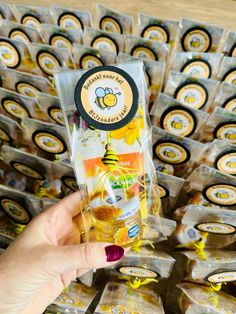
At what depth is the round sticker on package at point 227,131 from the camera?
1.14 meters

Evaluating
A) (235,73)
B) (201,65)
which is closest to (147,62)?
(201,65)

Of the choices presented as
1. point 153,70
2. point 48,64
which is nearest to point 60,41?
point 48,64

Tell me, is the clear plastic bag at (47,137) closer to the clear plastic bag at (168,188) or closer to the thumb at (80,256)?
the clear plastic bag at (168,188)

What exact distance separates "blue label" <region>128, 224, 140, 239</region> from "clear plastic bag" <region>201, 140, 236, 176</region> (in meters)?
0.42

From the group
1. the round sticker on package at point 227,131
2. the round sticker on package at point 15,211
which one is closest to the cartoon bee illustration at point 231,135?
the round sticker on package at point 227,131

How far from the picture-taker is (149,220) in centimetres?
90

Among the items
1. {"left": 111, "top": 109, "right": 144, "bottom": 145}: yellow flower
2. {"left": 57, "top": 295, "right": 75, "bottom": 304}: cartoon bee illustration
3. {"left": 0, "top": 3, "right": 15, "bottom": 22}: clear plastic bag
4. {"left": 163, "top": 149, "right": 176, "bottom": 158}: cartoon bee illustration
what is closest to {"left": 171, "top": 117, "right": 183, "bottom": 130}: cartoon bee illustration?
{"left": 163, "top": 149, "right": 176, "bottom": 158}: cartoon bee illustration

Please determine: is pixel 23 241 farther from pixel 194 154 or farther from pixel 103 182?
pixel 194 154

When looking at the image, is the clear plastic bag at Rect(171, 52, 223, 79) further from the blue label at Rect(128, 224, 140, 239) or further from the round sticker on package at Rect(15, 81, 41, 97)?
the blue label at Rect(128, 224, 140, 239)

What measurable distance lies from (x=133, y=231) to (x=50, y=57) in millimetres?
882

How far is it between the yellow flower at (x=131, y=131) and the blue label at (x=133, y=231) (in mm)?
177

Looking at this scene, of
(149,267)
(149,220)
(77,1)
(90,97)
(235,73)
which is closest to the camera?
(90,97)

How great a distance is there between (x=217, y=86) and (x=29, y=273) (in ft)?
2.78

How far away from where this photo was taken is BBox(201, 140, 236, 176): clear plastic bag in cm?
105
